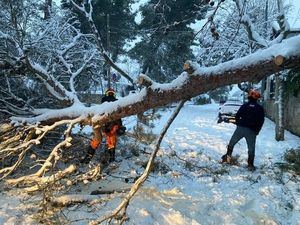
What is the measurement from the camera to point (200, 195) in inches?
317

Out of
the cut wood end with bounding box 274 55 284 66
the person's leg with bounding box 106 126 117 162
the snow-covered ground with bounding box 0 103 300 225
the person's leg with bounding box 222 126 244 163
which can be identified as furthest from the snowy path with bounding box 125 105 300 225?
the cut wood end with bounding box 274 55 284 66

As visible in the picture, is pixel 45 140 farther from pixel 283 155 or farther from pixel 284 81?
pixel 284 81

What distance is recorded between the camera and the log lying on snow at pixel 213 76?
3.40 meters

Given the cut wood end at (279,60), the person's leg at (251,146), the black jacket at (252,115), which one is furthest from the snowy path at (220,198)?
the cut wood end at (279,60)

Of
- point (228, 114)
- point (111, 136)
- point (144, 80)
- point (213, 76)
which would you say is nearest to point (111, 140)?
point (111, 136)

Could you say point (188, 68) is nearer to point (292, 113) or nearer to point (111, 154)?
point (111, 154)

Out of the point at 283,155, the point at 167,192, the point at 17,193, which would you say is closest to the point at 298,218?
the point at 167,192

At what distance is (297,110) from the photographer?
14227 millimetres

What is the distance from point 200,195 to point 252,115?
2.63 meters

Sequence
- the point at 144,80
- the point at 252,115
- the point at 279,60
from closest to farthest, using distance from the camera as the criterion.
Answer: the point at 279,60, the point at 144,80, the point at 252,115

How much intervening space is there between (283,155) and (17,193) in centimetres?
A: 665

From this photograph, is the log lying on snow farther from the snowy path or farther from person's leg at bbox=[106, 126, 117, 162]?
person's leg at bbox=[106, 126, 117, 162]

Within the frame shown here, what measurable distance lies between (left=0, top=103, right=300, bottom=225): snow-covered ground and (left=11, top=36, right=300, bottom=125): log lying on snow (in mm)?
2477

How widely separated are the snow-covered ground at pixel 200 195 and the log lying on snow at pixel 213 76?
2.48 m
